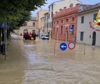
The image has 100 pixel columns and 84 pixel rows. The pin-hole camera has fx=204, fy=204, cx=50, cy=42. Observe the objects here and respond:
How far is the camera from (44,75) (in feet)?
28.2

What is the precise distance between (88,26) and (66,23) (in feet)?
39.0

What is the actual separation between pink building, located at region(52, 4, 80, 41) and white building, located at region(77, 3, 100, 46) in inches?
95.7

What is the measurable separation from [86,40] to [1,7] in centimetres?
2717

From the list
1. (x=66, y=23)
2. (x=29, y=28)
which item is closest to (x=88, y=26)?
(x=66, y=23)

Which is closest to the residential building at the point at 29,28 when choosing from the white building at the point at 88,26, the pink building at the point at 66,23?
the pink building at the point at 66,23

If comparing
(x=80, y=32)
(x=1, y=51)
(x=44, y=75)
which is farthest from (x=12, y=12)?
(x=80, y=32)

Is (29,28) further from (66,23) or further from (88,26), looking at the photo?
(88,26)

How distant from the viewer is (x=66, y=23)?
45844 mm

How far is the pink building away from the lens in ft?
134

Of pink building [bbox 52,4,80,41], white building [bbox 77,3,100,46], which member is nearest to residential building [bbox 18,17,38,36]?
pink building [bbox 52,4,80,41]

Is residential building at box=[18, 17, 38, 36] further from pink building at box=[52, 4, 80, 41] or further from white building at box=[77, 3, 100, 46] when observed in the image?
white building at box=[77, 3, 100, 46]

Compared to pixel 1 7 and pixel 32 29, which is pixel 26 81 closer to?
pixel 1 7

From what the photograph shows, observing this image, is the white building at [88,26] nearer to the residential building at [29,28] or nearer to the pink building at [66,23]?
the pink building at [66,23]

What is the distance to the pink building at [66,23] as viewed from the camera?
40781 mm
